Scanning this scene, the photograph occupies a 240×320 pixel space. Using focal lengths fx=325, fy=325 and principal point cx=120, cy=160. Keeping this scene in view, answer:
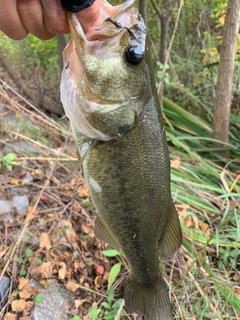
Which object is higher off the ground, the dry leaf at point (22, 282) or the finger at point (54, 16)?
the finger at point (54, 16)

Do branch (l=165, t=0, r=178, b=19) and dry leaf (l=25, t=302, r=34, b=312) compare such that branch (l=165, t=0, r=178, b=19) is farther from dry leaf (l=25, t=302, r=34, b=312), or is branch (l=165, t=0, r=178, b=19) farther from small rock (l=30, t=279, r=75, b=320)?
dry leaf (l=25, t=302, r=34, b=312)

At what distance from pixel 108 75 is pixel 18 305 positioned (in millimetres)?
1714

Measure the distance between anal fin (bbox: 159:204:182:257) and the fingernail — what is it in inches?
36.2

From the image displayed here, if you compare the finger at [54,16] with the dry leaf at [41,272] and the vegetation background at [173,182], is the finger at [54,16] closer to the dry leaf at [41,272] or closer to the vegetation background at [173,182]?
the vegetation background at [173,182]

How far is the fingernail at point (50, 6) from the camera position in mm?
987

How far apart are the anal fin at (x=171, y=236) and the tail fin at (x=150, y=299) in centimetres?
21

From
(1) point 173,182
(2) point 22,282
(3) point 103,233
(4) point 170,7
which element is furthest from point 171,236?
(4) point 170,7

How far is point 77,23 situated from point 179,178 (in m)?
1.91

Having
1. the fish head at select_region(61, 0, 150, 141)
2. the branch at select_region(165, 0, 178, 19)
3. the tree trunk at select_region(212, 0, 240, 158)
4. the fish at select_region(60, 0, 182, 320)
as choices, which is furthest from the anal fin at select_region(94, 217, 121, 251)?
the branch at select_region(165, 0, 178, 19)

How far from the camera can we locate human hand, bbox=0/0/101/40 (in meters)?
0.99

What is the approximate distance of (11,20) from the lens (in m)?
1.03

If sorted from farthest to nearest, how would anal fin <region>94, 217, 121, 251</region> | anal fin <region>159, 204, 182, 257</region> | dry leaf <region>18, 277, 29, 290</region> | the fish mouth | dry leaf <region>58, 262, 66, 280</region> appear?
dry leaf <region>58, 262, 66, 280</region> → dry leaf <region>18, 277, 29, 290</region> → anal fin <region>94, 217, 121, 251</region> → anal fin <region>159, 204, 182, 257</region> → the fish mouth

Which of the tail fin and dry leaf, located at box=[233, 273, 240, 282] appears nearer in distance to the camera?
the tail fin

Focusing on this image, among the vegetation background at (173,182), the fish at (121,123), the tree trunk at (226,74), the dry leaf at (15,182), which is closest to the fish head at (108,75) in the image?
the fish at (121,123)
